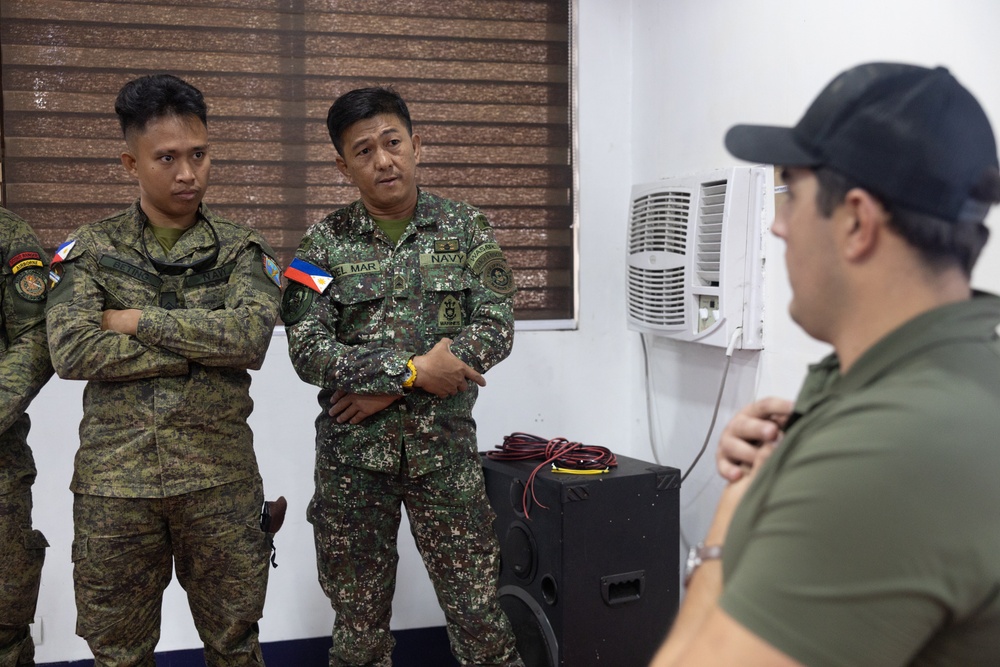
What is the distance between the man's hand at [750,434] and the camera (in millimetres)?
978

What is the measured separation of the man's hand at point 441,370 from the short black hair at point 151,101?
2.71ft

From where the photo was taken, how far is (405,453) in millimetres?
2340

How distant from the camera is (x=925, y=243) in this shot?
77 centimetres

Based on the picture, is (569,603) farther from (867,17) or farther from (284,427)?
(867,17)

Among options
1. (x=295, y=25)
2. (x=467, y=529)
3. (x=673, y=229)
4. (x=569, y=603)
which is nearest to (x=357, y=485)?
(x=467, y=529)

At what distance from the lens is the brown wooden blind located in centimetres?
296


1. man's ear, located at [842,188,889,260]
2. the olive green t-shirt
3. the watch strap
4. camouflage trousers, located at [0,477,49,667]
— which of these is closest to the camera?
the olive green t-shirt

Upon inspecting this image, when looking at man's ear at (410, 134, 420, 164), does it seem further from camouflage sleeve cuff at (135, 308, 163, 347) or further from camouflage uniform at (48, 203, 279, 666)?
camouflage sleeve cuff at (135, 308, 163, 347)

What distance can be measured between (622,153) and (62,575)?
7.85 ft

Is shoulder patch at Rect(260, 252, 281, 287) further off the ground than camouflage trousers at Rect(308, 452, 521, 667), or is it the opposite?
shoulder patch at Rect(260, 252, 281, 287)

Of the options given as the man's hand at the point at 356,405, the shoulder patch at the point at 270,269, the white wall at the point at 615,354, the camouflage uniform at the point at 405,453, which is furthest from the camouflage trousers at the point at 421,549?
the white wall at the point at 615,354

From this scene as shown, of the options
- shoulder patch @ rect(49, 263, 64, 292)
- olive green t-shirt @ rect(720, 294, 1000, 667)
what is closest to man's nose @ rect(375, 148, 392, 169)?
shoulder patch @ rect(49, 263, 64, 292)

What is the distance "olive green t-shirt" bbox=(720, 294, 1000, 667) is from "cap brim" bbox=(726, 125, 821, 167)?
211 mm

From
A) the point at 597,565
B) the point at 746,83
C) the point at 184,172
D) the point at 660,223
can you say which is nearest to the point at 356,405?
the point at 184,172
